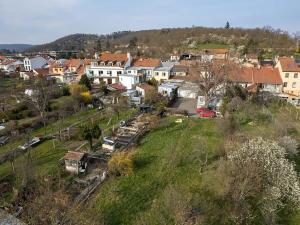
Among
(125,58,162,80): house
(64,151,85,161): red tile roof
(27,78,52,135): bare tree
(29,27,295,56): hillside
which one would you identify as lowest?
(64,151,85,161): red tile roof

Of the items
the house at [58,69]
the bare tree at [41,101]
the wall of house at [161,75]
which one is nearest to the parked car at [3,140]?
the bare tree at [41,101]

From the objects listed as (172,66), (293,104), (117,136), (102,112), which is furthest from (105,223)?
(172,66)

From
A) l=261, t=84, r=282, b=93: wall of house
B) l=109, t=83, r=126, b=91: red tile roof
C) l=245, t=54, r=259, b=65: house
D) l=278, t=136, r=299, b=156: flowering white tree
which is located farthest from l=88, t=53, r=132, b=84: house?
l=278, t=136, r=299, b=156: flowering white tree

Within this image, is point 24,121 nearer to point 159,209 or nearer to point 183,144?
point 183,144

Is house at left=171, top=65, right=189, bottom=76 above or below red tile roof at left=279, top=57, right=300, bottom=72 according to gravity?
below

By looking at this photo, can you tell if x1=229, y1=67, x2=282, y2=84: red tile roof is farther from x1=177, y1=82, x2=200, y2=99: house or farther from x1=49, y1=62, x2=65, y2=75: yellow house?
x1=49, y1=62, x2=65, y2=75: yellow house

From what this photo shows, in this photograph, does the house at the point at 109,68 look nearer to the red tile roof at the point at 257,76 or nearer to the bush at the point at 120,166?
the red tile roof at the point at 257,76

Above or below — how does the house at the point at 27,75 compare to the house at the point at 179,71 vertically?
below
